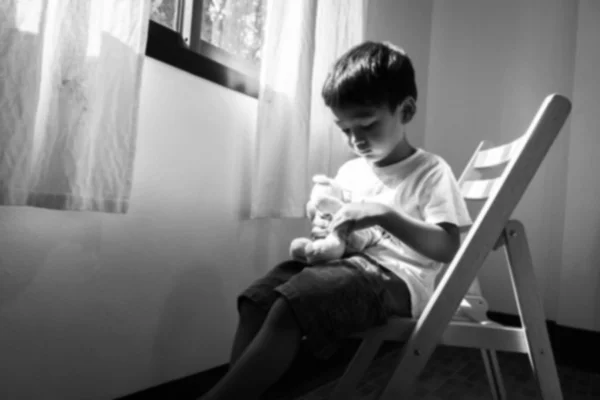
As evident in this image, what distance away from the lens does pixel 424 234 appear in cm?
65

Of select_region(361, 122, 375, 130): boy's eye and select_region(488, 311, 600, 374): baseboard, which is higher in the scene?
select_region(361, 122, 375, 130): boy's eye

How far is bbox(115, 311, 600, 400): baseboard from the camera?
91cm

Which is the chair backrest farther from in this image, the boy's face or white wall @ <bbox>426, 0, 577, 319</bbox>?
white wall @ <bbox>426, 0, 577, 319</bbox>

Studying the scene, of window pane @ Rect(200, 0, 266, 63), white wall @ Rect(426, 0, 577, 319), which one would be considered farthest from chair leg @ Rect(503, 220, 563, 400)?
white wall @ Rect(426, 0, 577, 319)

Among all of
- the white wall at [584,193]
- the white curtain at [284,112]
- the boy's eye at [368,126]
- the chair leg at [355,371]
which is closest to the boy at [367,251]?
the boy's eye at [368,126]

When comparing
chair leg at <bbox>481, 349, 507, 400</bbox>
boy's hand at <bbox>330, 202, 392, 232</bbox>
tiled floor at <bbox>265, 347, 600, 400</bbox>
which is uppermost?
boy's hand at <bbox>330, 202, 392, 232</bbox>

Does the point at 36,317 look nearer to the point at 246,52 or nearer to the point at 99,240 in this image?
the point at 99,240

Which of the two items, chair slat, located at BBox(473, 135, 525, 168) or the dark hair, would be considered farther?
chair slat, located at BBox(473, 135, 525, 168)

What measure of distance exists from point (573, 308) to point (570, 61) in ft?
2.83

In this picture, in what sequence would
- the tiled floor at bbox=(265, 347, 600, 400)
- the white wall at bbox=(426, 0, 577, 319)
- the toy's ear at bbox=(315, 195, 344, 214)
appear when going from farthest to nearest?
the white wall at bbox=(426, 0, 577, 319)
the tiled floor at bbox=(265, 347, 600, 400)
the toy's ear at bbox=(315, 195, 344, 214)

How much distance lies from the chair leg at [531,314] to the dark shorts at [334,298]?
→ 165 mm

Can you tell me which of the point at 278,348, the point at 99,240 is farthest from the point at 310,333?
the point at 99,240

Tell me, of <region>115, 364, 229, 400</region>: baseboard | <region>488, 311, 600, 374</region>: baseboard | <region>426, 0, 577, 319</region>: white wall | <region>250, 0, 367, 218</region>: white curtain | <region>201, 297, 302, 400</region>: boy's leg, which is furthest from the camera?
<region>426, 0, 577, 319</region>: white wall

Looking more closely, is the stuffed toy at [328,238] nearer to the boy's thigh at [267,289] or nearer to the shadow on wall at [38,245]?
the boy's thigh at [267,289]
